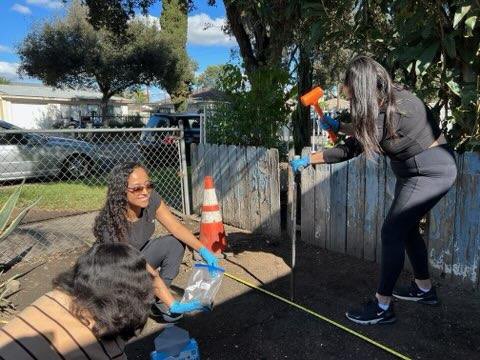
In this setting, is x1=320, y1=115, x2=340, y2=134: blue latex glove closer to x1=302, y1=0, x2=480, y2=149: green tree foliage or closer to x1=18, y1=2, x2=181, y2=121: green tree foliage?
x1=302, y1=0, x2=480, y2=149: green tree foliage

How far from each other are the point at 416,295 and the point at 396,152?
1.21m

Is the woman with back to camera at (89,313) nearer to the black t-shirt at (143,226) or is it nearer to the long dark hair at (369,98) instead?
the black t-shirt at (143,226)

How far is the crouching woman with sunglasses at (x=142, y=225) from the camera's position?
9.64ft

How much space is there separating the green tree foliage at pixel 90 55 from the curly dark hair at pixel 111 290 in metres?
26.0

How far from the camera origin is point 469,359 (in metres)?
2.65

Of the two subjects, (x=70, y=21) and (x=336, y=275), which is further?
(x=70, y=21)

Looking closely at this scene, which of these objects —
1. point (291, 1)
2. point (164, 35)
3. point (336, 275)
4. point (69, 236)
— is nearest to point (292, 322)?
point (336, 275)

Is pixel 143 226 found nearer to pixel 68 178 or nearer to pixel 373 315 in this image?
pixel 373 315

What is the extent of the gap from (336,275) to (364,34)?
2256 mm

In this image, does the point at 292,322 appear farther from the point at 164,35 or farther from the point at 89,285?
the point at 164,35

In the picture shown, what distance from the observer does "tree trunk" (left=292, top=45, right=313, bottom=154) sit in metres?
6.69

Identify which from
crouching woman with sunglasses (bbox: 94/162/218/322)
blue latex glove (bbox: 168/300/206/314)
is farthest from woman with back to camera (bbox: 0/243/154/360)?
crouching woman with sunglasses (bbox: 94/162/218/322)

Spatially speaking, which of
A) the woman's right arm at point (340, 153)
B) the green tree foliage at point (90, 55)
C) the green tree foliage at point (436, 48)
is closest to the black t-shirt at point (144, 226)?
the woman's right arm at point (340, 153)

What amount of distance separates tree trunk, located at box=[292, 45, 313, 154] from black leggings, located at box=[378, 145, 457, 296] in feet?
12.2
